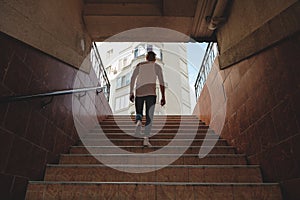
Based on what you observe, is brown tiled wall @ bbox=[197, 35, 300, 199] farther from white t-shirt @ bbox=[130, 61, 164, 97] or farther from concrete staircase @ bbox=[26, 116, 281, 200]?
white t-shirt @ bbox=[130, 61, 164, 97]

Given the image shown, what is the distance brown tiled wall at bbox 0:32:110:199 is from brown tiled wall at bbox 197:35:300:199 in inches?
79.2

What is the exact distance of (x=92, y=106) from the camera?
4160 mm

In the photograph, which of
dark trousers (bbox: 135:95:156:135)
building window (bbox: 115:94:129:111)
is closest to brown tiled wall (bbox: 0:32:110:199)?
dark trousers (bbox: 135:95:156:135)

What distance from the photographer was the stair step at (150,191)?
1656 mm

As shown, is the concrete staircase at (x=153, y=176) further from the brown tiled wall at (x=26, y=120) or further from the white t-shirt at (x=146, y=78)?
the white t-shirt at (x=146, y=78)

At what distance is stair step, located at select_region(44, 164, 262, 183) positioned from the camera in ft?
6.62

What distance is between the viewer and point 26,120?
1.82m

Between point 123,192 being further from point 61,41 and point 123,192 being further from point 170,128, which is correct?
point 170,128

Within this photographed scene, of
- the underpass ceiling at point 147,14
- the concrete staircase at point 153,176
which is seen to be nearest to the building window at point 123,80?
the underpass ceiling at point 147,14

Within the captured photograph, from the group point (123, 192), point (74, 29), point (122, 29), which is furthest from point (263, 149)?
point (122, 29)

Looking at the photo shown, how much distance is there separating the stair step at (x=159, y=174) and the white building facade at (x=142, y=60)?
13.3m

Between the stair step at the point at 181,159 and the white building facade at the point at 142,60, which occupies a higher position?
the white building facade at the point at 142,60

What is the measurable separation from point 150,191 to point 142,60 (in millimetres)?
14495

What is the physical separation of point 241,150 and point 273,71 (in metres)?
1.04
